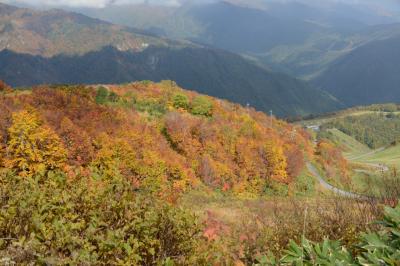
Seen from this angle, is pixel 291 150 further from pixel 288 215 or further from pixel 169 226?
pixel 169 226

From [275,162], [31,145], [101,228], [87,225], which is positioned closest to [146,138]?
[31,145]

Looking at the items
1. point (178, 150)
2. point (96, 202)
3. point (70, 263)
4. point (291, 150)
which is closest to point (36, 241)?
point (70, 263)

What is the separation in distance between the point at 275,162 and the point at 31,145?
175 ft

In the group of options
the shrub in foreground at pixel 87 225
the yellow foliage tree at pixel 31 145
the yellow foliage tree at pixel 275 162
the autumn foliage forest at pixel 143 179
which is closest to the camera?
the shrub in foreground at pixel 87 225

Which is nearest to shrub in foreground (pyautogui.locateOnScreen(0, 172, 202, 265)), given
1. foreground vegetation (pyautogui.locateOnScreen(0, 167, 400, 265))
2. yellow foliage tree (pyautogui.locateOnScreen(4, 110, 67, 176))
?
foreground vegetation (pyautogui.locateOnScreen(0, 167, 400, 265))

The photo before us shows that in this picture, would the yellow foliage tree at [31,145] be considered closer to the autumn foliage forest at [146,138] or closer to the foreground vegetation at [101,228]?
the autumn foliage forest at [146,138]

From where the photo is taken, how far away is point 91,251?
26.3 ft

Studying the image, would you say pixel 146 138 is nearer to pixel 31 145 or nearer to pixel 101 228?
pixel 31 145

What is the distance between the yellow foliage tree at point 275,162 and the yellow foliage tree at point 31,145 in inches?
1880

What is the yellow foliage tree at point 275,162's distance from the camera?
297ft

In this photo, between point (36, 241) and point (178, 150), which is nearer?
point (36, 241)

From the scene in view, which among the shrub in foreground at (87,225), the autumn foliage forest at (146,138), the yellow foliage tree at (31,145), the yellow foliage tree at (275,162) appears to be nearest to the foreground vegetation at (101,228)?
the shrub in foreground at (87,225)

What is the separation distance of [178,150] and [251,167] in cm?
1653

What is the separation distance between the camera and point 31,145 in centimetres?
5600
